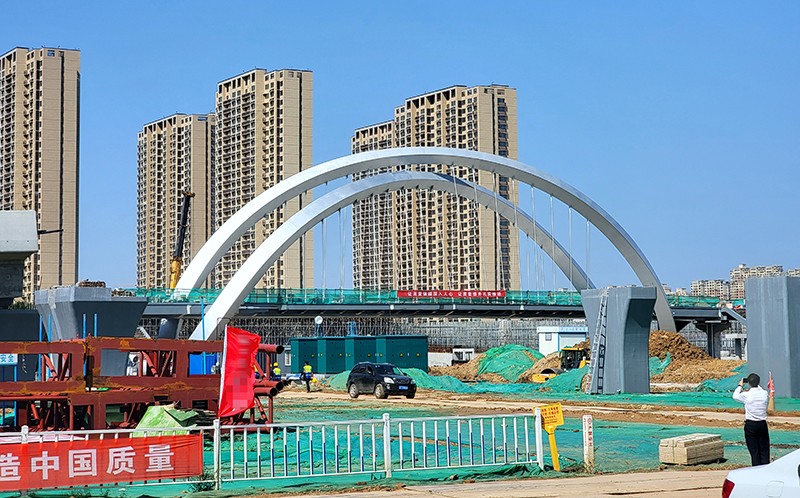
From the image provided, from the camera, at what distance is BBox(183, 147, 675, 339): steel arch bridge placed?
2341 inches

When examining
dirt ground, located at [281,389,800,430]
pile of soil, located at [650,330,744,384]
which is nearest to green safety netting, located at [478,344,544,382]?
pile of soil, located at [650,330,744,384]

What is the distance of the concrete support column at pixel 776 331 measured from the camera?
3609 centimetres

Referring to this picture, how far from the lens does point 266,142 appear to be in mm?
120812

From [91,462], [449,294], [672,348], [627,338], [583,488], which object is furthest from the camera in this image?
[449,294]

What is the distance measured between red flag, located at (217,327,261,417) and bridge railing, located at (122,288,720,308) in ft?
117

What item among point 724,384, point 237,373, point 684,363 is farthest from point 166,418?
point 684,363

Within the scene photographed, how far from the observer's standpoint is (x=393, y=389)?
134 feet

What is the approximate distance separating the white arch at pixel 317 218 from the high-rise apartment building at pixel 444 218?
4219 cm

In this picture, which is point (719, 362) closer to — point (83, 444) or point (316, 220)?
point (316, 220)

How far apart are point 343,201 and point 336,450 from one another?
1881 inches

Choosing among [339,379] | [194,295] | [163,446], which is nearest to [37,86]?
[194,295]

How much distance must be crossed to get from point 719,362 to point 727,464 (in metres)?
39.6

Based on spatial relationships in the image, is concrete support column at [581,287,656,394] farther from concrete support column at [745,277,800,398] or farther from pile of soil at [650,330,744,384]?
pile of soil at [650,330,744,384]

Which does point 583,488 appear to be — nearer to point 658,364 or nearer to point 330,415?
point 330,415
